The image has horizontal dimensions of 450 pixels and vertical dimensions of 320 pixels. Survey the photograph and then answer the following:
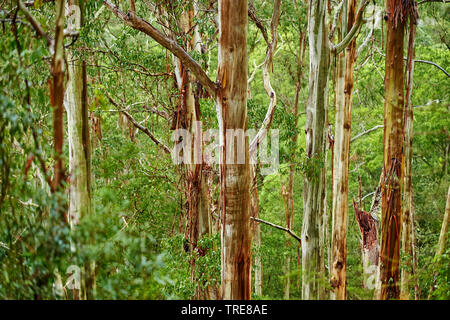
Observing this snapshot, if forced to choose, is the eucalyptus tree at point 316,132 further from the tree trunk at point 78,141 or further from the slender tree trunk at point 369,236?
the tree trunk at point 78,141

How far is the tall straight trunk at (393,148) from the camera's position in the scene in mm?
4789

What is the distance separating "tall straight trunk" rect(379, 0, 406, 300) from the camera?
15.7ft

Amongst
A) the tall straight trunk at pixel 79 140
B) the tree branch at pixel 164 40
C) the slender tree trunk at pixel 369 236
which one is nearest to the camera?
the tree branch at pixel 164 40

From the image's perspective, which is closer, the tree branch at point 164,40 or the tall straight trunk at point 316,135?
the tree branch at point 164,40

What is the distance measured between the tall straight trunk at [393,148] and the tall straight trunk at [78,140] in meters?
3.23

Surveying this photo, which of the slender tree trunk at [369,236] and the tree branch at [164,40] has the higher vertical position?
the tree branch at [164,40]

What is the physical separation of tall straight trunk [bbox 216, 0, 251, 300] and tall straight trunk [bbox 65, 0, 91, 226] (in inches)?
63.5

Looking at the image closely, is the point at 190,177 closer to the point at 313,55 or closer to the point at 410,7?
the point at 313,55

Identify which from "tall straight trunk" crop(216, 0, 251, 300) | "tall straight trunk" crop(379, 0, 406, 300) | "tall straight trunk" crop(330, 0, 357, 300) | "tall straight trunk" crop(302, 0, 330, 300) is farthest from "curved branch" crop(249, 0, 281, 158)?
"tall straight trunk" crop(379, 0, 406, 300)

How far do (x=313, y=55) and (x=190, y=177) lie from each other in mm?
2914

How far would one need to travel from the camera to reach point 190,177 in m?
8.20

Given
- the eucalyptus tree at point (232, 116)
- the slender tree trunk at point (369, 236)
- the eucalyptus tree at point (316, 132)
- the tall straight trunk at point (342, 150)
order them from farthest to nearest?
the tall straight trunk at point (342, 150) < the slender tree trunk at point (369, 236) < the eucalyptus tree at point (316, 132) < the eucalyptus tree at point (232, 116)

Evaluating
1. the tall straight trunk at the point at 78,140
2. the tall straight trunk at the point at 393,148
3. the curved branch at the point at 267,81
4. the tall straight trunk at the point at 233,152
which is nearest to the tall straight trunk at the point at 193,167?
the curved branch at the point at 267,81
